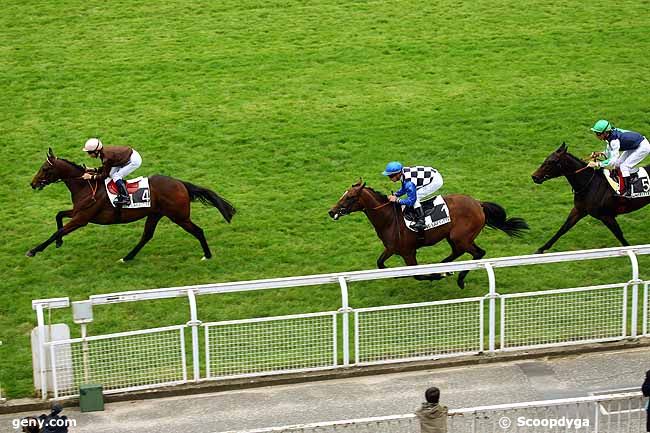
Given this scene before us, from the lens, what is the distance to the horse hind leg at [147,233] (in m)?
14.3

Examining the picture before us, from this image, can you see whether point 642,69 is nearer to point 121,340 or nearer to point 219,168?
point 219,168

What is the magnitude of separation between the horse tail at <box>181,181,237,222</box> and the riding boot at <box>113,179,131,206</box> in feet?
2.31

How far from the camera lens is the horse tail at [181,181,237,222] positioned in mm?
14336

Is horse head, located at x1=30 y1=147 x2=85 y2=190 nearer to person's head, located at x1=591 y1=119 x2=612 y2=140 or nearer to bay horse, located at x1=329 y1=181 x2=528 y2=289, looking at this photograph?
bay horse, located at x1=329 y1=181 x2=528 y2=289

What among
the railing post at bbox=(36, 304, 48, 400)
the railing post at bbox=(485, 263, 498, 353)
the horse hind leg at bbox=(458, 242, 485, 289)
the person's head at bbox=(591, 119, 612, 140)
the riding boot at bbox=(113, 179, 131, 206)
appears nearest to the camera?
the railing post at bbox=(36, 304, 48, 400)

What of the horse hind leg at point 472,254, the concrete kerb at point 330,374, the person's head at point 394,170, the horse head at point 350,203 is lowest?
the concrete kerb at point 330,374

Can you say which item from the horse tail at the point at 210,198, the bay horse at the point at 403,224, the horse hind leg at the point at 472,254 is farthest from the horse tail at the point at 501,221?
the horse tail at the point at 210,198

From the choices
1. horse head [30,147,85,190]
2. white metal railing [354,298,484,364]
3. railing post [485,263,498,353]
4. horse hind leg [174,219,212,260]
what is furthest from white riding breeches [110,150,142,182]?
railing post [485,263,498,353]

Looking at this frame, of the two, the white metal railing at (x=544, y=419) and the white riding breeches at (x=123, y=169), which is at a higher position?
the white riding breeches at (x=123, y=169)

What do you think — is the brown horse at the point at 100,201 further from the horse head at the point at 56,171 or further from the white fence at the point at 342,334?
the white fence at the point at 342,334

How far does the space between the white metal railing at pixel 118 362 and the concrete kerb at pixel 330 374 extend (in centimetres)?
9

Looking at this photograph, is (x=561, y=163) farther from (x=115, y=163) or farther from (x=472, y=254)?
(x=115, y=163)

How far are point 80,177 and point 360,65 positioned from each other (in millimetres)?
6780

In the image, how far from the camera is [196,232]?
14383mm
